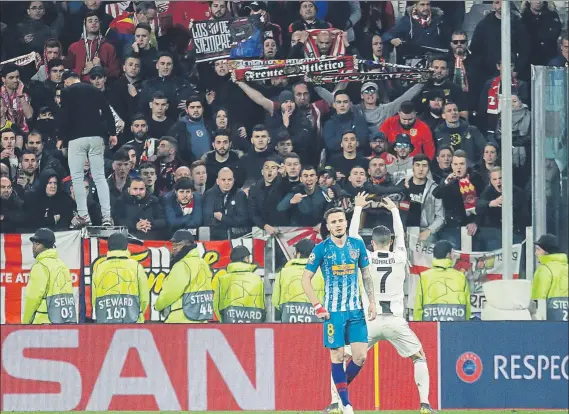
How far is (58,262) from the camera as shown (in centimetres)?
1367

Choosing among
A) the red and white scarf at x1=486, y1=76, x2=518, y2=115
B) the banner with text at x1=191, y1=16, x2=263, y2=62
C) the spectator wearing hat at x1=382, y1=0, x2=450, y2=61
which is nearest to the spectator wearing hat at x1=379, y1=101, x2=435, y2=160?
the red and white scarf at x1=486, y1=76, x2=518, y2=115

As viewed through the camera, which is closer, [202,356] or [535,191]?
[202,356]

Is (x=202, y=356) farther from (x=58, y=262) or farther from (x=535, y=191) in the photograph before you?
(x=535, y=191)

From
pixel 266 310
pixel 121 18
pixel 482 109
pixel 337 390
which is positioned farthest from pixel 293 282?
pixel 121 18

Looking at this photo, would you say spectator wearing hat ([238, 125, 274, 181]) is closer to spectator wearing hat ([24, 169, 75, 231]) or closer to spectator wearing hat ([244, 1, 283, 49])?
spectator wearing hat ([244, 1, 283, 49])

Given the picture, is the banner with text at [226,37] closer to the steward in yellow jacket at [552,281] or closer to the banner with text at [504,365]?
the steward in yellow jacket at [552,281]

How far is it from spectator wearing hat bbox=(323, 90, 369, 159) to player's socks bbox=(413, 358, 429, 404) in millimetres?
5479

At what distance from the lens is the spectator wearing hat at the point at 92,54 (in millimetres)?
16859

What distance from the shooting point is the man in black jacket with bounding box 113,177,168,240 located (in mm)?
15547

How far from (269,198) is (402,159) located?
1861 millimetres

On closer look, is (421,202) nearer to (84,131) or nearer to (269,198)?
(269,198)

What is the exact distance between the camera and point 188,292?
1395cm

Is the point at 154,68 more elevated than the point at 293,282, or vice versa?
the point at 154,68

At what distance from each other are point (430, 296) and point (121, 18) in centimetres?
629
